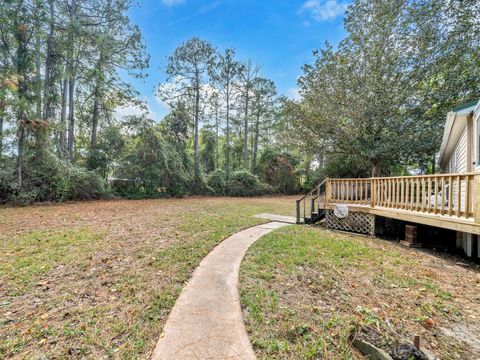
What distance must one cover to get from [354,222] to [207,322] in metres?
6.37

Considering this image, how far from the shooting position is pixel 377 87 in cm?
1043

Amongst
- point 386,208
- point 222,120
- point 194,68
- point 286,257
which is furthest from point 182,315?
point 222,120

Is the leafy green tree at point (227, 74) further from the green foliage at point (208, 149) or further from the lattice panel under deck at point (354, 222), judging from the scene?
the lattice panel under deck at point (354, 222)

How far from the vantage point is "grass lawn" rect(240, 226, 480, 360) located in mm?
2111

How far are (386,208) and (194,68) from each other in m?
17.9

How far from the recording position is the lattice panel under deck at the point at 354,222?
6844 mm

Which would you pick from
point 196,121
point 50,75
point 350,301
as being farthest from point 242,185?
point 350,301

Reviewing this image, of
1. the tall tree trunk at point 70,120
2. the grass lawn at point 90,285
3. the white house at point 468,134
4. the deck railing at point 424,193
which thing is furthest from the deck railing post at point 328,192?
the tall tree trunk at point 70,120

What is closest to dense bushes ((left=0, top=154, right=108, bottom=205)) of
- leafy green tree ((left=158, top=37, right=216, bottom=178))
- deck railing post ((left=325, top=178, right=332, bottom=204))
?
leafy green tree ((left=158, top=37, right=216, bottom=178))

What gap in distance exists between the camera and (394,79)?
407 inches

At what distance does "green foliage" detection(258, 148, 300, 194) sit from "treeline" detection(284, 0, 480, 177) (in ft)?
33.4

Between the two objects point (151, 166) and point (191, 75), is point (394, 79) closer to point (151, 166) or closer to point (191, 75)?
point (191, 75)

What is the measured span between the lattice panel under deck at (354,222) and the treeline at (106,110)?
39.0 ft

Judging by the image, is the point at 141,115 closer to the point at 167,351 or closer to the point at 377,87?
the point at 377,87
